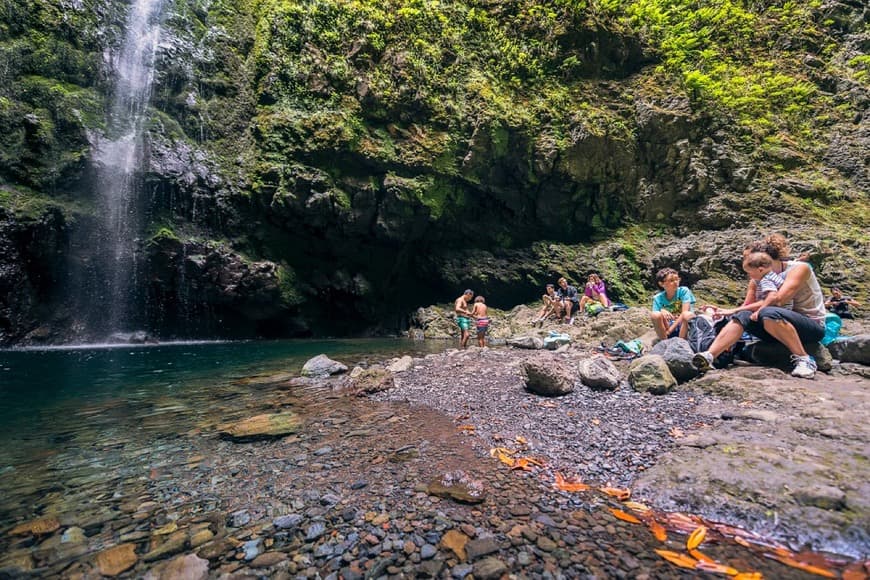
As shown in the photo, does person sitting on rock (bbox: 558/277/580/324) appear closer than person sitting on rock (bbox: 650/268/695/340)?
No

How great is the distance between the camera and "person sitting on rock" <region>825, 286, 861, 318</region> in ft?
35.6

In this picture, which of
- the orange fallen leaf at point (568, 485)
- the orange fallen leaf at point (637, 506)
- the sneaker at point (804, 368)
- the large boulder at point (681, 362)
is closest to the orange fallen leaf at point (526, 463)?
the orange fallen leaf at point (568, 485)

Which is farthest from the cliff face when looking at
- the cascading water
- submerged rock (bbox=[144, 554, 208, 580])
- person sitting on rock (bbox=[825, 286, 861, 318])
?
submerged rock (bbox=[144, 554, 208, 580])

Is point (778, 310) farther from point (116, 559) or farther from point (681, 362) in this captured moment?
point (116, 559)

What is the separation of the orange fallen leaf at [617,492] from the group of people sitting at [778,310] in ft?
9.88

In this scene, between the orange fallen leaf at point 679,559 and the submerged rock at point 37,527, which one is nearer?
the orange fallen leaf at point 679,559

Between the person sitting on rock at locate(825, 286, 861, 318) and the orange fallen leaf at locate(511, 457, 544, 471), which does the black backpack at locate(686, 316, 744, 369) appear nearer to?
the orange fallen leaf at locate(511, 457, 544, 471)

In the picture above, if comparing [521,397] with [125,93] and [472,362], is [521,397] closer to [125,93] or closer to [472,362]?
[472,362]

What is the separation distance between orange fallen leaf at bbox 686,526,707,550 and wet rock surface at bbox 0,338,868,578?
5 centimetres

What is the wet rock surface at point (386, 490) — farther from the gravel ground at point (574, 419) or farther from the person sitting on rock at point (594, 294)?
the person sitting on rock at point (594, 294)

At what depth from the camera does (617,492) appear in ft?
8.02

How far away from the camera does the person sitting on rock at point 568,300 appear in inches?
564

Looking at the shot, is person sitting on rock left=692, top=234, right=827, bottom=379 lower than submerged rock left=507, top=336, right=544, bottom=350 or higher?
higher

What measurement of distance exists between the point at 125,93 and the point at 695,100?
27837 millimetres
